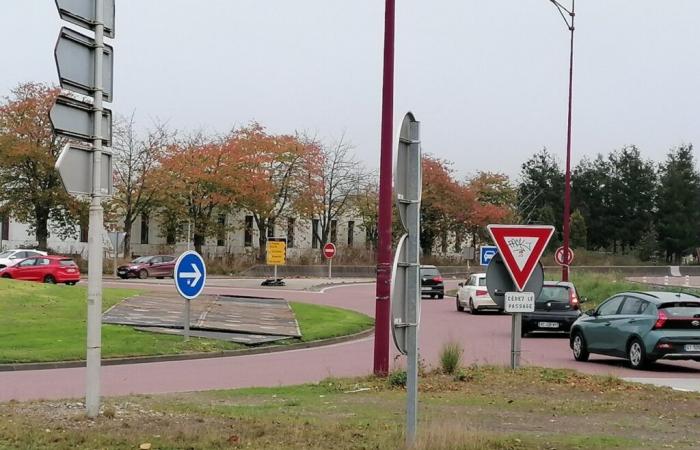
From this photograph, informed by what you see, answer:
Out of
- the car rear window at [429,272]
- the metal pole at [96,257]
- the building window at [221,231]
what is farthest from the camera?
the building window at [221,231]

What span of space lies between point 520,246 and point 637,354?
5.58 m

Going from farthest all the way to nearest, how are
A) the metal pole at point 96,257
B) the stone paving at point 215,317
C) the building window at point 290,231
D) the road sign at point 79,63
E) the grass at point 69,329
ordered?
the building window at point 290,231, the stone paving at point 215,317, the grass at point 69,329, the metal pole at point 96,257, the road sign at point 79,63

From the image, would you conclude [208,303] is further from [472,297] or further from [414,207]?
[414,207]

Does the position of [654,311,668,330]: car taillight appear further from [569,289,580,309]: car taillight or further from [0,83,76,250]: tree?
[0,83,76,250]: tree

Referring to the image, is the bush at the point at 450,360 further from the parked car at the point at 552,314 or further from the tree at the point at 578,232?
the tree at the point at 578,232

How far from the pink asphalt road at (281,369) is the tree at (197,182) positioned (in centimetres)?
4653

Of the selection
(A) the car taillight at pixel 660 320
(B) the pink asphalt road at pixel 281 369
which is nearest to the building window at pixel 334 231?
(B) the pink asphalt road at pixel 281 369

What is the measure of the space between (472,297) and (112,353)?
62.2ft

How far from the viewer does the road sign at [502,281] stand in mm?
12453

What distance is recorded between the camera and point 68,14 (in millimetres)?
8547

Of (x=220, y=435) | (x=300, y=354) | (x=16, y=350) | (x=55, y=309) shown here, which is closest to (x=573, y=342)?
(x=300, y=354)

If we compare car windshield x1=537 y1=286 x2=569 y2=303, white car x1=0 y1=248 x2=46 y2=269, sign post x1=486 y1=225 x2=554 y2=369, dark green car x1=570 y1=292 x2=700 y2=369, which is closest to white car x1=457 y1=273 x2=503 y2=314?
car windshield x1=537 y1=286 x2=569 y2=303

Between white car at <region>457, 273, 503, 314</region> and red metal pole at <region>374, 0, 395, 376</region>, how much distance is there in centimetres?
2099

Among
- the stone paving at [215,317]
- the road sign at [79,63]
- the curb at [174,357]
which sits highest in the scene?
the road sign at [79,63]
